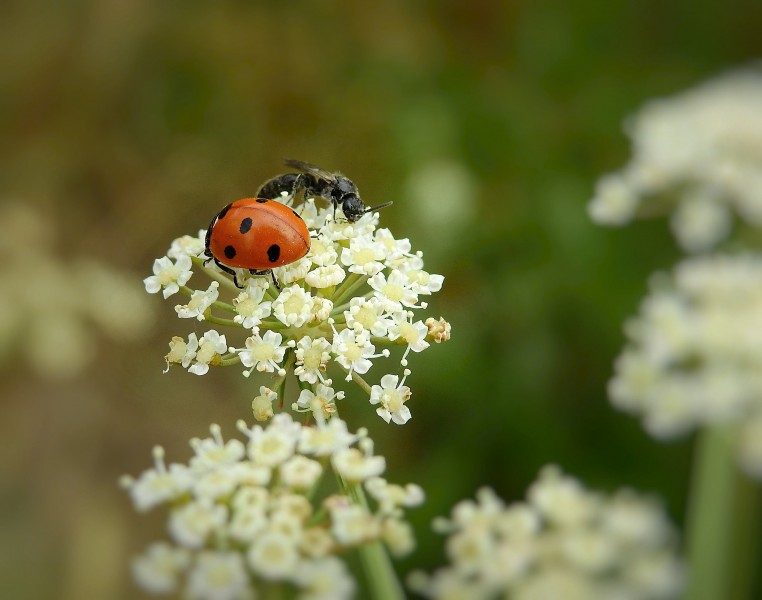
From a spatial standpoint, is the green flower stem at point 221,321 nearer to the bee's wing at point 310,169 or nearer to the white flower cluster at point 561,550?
the white flower cluster at point 561,550

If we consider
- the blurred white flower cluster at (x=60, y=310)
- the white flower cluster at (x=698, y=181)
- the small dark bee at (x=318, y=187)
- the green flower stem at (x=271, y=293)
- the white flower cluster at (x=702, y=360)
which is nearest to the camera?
the white flower cluster at (x=702, y=360)

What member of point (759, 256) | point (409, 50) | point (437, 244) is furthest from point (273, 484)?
point (409, 50)

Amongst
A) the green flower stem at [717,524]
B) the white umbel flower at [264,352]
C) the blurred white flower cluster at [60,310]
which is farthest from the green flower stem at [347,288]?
the blurred white flower cluster at [60,310]

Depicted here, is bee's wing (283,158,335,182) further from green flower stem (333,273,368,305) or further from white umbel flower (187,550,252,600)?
white umbel flower (187,550,252,600)

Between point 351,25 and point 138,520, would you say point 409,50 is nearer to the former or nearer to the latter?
point 351,25

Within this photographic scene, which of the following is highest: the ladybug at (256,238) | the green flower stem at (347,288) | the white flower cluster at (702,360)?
the ladybug at (256,238)

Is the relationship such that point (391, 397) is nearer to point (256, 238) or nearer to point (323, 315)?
point (323, 315)

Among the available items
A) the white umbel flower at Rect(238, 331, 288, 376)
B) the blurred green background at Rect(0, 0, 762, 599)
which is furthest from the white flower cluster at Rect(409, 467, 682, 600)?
the blurred green background at Rect(0, 0, 762, 599)
